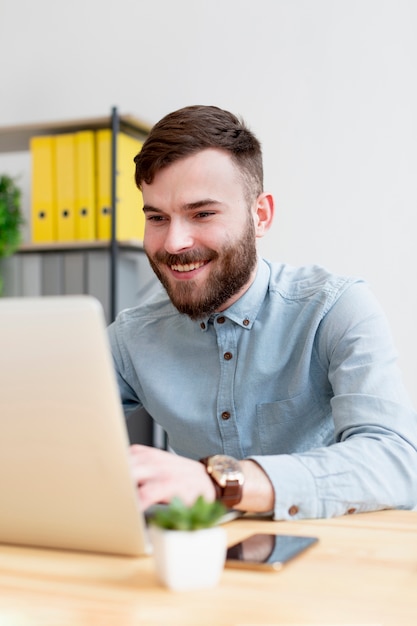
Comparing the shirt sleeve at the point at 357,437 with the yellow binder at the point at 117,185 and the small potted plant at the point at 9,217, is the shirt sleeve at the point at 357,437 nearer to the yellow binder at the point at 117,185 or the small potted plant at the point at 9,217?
the yellow binder at the point at 117,185

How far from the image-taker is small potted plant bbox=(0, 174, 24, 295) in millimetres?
2893

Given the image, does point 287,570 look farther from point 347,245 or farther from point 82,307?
point 347,245

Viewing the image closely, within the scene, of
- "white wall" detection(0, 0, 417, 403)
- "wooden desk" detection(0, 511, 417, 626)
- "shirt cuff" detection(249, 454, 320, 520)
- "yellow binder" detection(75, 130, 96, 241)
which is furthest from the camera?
"yellow binder" detection(75, 130, 96, 241)

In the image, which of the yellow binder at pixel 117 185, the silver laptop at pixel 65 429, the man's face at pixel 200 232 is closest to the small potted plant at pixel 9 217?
the yellow binder at pixel 117 185

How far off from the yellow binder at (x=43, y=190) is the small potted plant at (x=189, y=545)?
2.34 meters

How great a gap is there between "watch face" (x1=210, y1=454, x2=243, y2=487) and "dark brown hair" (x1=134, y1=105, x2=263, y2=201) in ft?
2.34

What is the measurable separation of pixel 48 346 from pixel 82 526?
22 cm

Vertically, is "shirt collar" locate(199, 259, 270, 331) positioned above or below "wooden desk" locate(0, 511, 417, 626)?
above

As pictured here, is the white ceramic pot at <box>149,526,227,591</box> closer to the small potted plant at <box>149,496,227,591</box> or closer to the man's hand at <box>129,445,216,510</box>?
the small potted plant at <box>149,496,227,591</box>

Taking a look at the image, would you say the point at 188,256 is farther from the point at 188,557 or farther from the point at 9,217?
the point at 9,217

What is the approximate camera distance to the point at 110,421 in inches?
28.8

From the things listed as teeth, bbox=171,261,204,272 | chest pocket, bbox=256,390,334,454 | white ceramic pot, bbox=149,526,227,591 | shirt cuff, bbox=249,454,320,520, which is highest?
teeth, bbox=171,261,204,272

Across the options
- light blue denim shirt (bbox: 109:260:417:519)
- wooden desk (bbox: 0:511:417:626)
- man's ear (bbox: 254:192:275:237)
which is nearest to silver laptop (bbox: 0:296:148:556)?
wooden desk (bbox: 0:511:417:626)

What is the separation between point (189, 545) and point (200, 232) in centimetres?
94
